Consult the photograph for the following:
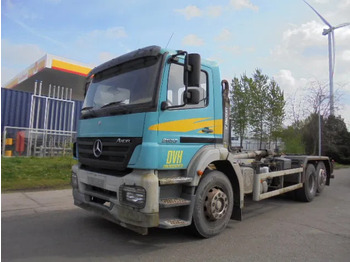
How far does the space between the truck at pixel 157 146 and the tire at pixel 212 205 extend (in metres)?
0.02

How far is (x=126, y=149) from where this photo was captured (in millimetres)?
4168

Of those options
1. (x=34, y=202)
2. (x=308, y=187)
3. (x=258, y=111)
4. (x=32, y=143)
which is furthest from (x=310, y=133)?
(x=34, y=202)

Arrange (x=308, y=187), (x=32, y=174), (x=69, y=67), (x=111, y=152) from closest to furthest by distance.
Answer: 1. (x=111, y=152)
2. (x=308, y=187)
3. (x=32, y=174)
4. (x=69, y=67)

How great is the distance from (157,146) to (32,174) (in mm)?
7586

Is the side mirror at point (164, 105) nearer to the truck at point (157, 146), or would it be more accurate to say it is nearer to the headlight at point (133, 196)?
the truck at point (157, 146)

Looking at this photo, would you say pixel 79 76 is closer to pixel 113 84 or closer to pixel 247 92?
pixel 247 92

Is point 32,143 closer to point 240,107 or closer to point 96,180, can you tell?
→ point 96,180

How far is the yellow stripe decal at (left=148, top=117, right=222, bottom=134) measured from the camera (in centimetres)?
417

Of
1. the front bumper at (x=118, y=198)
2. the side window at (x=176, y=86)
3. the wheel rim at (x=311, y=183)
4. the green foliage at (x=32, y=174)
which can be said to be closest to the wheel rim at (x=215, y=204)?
the front bumper at (x=118, y=198)

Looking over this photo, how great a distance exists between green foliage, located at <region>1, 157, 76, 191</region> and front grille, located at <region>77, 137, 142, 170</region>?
4638mm

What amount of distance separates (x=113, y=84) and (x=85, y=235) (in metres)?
2.47

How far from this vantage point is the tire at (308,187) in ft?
26.3

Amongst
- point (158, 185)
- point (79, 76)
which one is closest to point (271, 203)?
point (158, 185)

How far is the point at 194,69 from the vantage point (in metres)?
4.18
